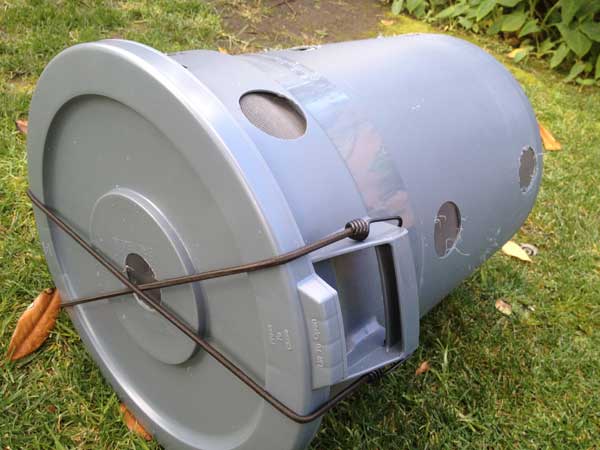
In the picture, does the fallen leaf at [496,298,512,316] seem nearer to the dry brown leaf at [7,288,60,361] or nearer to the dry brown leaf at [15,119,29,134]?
the dry brown leaf at [7,288,60,361]

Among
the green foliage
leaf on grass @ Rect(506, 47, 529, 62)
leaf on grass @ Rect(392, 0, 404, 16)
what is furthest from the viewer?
leaf on grass @ Rect(392, 0, 404, 16)

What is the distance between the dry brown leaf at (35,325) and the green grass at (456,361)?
0.09 ft

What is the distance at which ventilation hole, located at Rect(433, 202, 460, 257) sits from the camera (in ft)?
4.01

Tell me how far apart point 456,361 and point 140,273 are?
93 cm

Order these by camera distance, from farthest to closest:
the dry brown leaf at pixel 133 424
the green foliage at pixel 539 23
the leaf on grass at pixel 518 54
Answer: the leaf on grass at pixel 518 54 → the green foliage at pixel 539 23 → the dry brown leaf at pixel 133 424

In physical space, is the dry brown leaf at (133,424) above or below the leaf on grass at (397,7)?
below

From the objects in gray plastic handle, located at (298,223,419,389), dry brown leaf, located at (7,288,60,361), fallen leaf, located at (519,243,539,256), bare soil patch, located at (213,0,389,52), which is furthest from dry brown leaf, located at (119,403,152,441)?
bare soil patch, located at (213,0,389,52)

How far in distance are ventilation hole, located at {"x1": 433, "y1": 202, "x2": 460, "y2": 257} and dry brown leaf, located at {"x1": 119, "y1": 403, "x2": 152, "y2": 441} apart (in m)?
0.76

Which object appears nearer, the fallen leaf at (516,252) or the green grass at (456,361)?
the green grass at (456,361)

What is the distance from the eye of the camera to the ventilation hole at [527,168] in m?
1.45

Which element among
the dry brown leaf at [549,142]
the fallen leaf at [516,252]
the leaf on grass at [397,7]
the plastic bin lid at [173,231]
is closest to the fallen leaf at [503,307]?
the fallen leaf at [516,252]

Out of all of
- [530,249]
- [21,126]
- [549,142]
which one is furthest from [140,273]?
[549,142]

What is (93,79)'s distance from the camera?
1020 mm

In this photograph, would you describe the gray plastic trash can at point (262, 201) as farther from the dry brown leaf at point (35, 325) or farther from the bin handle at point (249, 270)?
the dry brown leaf at point (35, 325)
